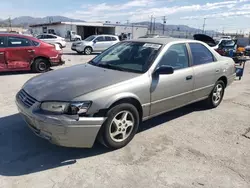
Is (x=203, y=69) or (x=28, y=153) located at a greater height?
(x=203, y=69)

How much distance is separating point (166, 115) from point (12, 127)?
116 inches

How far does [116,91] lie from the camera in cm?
320

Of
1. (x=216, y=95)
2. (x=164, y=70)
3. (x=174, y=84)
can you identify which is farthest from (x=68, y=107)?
(x=216, y=95)

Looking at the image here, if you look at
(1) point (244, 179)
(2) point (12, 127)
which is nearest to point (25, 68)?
(2) point (12, 127)

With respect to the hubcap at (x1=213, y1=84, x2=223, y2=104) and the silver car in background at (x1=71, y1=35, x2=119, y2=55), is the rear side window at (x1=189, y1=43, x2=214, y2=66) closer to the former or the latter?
the hubcap at (x1=213, y1=84, x2=223, y2=104)

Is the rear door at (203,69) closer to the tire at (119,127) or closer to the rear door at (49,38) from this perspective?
the tire at (119,127)

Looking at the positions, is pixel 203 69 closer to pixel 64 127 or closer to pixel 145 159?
pixel 145 159

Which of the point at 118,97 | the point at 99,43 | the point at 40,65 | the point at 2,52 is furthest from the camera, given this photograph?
the point at 99,43

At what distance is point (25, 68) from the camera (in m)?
8.76

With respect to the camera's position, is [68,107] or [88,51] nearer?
[68,107]

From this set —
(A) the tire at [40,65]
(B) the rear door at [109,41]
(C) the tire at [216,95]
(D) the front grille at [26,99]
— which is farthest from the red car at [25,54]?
(B) the rear door at [109,41]

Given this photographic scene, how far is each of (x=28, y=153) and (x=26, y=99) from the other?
30.1 inches

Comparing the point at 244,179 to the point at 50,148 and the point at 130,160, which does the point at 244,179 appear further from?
the point at 50,148

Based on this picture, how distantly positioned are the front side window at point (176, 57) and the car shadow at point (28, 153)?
1.27m
